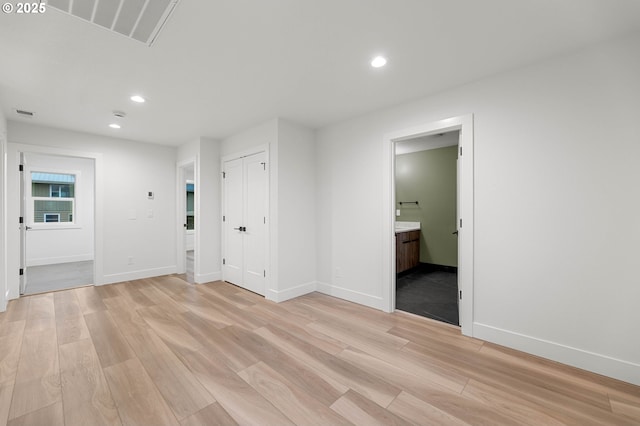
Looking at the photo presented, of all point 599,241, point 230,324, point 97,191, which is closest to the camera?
point 599,241

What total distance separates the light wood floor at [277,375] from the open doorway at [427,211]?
6.71 feet

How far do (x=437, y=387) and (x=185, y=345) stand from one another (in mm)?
2171

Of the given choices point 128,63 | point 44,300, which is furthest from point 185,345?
point 44,300

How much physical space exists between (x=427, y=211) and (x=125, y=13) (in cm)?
545

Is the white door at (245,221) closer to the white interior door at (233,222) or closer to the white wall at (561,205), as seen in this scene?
the white interior door at (233,222)

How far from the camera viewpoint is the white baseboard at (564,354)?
1.88m

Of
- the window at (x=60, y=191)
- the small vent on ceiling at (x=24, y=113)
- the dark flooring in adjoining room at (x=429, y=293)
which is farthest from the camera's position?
the window at (x=60, y=191)

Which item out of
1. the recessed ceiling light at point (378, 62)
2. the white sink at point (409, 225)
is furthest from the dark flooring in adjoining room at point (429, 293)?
the recessed ceiling light at point (378, 62)

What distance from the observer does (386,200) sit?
3.20 metres

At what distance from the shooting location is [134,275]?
4.72m

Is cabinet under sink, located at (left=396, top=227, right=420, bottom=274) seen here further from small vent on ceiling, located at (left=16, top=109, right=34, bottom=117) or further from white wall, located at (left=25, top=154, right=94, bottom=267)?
white wall, located at (left=25, top=154, right=94, bottom=267)

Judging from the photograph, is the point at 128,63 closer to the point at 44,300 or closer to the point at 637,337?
the point at 44,300

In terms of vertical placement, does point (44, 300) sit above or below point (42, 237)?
below

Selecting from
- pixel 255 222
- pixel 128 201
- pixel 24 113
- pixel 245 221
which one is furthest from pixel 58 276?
pixel 255 222
